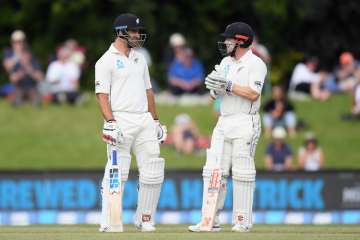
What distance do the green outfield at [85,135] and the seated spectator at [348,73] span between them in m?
0.31

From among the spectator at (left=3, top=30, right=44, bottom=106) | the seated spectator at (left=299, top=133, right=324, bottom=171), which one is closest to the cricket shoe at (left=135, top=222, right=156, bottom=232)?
the seated spectator at (left=299, top=133, right=324, bottom=171)

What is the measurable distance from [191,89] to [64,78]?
2.55 meters

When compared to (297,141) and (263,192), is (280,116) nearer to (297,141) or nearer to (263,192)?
(297,141)

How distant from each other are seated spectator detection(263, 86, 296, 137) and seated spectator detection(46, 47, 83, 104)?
394cm

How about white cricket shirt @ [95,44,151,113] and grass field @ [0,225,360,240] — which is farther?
white cricket shirt @ [95,44,151,113]

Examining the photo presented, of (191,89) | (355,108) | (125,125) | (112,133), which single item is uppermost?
(191,89)

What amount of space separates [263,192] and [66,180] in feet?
10.4

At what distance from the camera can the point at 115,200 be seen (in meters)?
12.4

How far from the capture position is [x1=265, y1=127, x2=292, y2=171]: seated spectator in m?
21.0

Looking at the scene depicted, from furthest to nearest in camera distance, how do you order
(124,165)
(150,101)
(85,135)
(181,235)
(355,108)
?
(85,135), (355,108), (150,101), (124,165), (181,235)

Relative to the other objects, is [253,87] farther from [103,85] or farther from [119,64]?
[103,85]

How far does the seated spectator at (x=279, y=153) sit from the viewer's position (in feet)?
68.7

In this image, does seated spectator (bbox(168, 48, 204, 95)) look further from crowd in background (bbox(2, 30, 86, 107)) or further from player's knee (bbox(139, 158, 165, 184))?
player's knee (bbox(139, 158, 165, 184))

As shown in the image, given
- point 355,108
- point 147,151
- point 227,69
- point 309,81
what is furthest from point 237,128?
point 309,81
